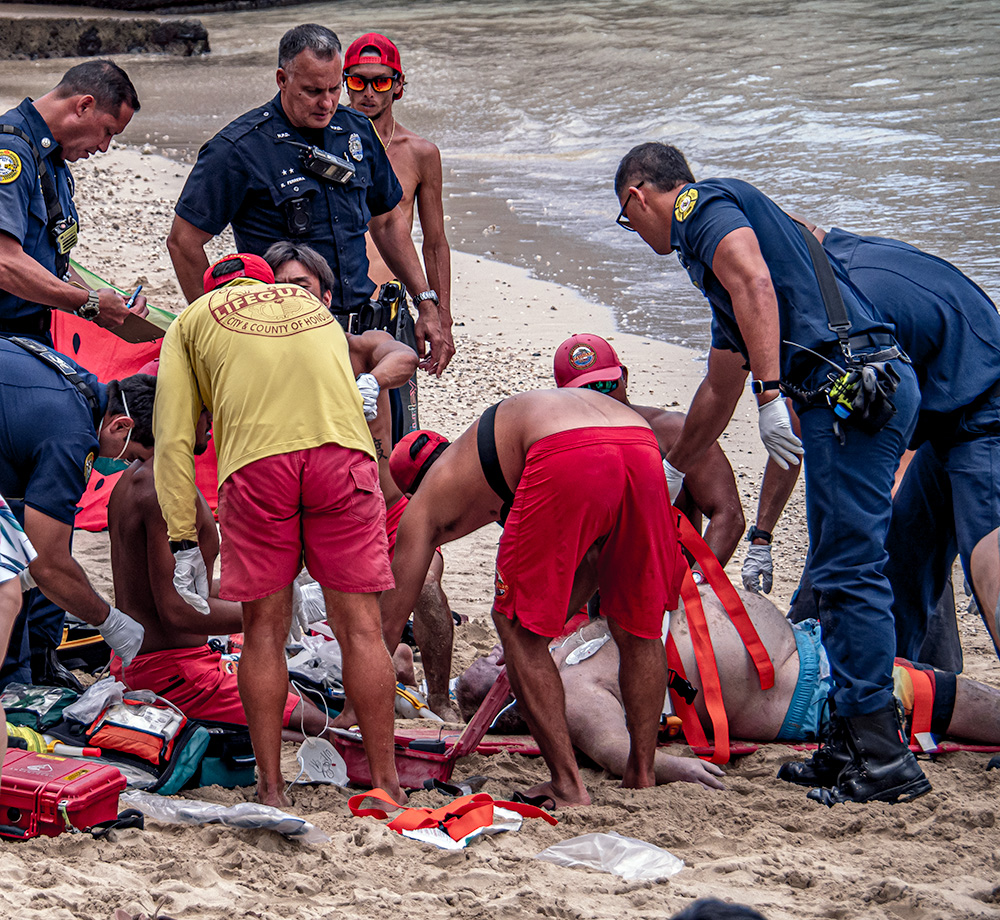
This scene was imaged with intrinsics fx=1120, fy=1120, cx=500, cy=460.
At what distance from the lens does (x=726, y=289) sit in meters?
3.45

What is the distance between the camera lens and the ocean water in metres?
10.9

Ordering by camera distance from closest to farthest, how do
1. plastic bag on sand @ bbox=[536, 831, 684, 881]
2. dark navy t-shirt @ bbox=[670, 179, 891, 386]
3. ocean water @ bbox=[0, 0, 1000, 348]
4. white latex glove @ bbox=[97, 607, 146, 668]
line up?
plastic bag on sand @ bbox=[536, 831, 684, 881]
dark navy t-shirt @ bbox=[670, 179, 891, 386]
white latex glove @ bbox=[97, 607, 146, 668]
ocean water @ bbox=[0, 0, 1000, 348]

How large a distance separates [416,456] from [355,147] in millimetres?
1529

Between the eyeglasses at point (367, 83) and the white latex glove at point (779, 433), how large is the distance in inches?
114

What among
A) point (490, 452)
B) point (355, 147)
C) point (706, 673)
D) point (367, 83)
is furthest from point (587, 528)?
point (367, 83)

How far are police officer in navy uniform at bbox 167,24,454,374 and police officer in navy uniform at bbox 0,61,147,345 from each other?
0.40m

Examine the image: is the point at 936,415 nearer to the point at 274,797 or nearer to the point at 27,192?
the point at 274,797

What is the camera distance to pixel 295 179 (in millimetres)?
4438

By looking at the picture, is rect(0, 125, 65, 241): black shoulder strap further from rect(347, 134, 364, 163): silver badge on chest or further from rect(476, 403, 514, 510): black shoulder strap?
rect(476, 403, 514, 510): black shoulder strap

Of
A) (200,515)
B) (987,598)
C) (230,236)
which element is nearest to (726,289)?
(987,598)

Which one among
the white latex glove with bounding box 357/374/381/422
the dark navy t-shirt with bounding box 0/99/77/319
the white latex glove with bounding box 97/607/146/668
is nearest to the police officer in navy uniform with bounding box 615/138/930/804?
the white latex glove with bounding box 357/374/381/422

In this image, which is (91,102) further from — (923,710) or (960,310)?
(923,710)

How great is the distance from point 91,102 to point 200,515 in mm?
1865

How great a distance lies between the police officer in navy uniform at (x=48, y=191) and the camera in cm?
421
